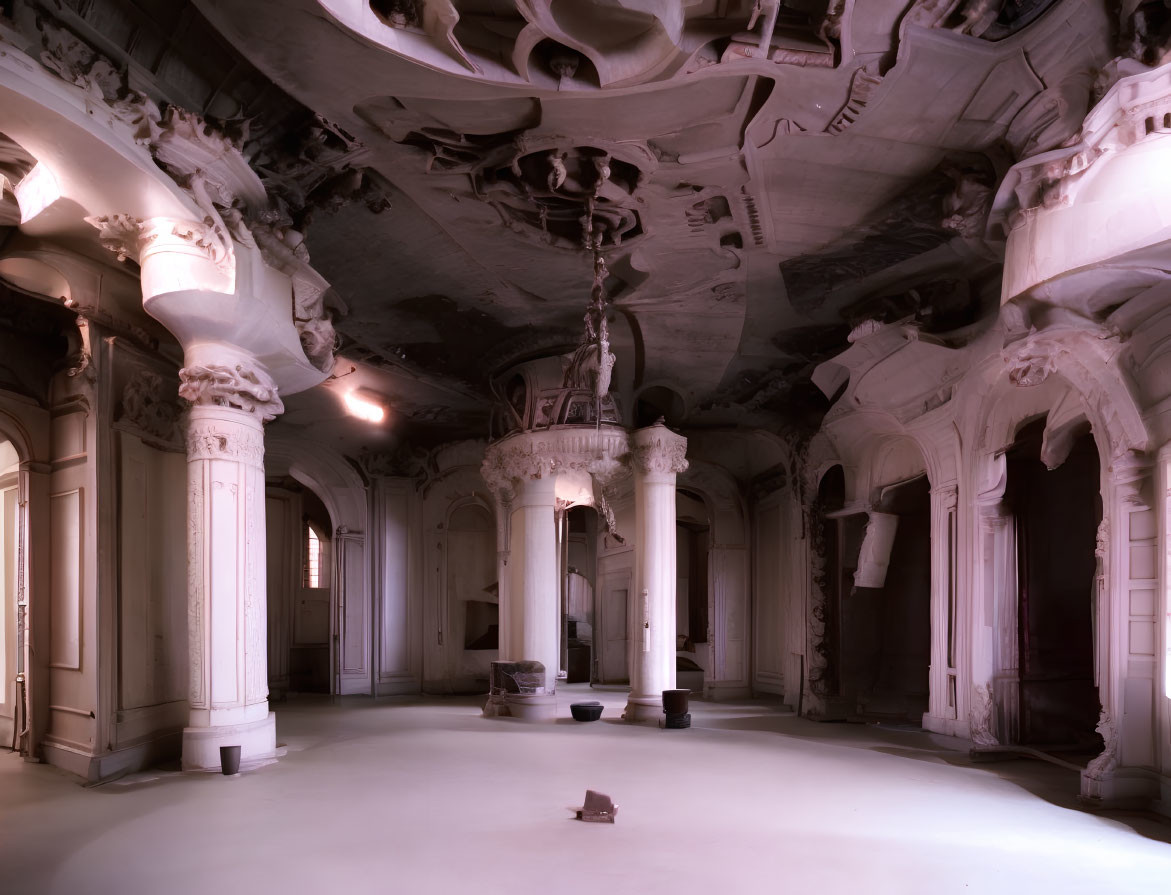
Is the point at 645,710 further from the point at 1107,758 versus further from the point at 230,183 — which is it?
the point at 230,183

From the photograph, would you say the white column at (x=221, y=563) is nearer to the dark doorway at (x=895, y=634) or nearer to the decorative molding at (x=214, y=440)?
the decorative molding at (x=214, y=440)

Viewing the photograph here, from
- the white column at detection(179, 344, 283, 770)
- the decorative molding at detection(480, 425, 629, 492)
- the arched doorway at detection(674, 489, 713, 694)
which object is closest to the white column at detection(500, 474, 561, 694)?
the decorative molding at detection(480, 425, 629, 492)

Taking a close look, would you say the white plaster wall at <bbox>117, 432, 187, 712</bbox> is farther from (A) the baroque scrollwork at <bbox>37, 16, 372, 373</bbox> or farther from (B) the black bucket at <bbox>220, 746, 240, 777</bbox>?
(A) the baroque scrollwork at <bbox>37, 16, 372, 373</bbox>

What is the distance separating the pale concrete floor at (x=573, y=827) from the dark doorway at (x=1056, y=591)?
1403 millimetres

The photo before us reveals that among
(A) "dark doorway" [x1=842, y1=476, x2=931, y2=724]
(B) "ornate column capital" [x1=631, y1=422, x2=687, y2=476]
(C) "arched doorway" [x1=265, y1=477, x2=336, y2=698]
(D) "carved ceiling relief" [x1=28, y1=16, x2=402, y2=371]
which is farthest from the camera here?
(C) "arched doorway" [x1=265, y1=477, x2=336, y2=698]

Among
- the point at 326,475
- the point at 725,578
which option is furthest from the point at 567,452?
the point at 326,475

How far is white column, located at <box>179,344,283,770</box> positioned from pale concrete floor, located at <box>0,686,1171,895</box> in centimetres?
46

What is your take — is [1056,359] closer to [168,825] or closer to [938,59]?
[938,59]

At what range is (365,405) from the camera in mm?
16094

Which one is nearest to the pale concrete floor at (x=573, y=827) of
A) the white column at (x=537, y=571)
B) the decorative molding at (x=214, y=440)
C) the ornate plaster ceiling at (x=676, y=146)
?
the decorative molding at (x=214, y=440)

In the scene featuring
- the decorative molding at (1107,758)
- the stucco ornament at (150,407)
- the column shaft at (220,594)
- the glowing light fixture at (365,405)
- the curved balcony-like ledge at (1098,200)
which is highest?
the curved balcony-like ledge at (1098,200)

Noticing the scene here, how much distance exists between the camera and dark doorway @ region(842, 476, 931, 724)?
14391 millimetres

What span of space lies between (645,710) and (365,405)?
718 cm

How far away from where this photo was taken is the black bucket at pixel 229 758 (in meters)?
8.17
